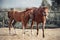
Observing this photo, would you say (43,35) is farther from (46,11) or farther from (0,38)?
(0,38)

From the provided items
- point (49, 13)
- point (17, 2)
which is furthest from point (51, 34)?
point (17, 2)

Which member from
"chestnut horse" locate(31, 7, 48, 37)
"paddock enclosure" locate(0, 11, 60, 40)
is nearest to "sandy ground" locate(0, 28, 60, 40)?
"paddock enclosure" locate(0, 11, 60, 40)

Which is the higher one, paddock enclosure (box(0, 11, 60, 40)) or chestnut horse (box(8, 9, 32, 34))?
chestnut horse (box(8, 9, 32, 34))

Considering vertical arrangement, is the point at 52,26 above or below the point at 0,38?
above

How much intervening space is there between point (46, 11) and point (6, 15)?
1.52 feet

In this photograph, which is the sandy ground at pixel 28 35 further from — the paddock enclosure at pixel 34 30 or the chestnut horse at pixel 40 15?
the chestnut horse at pixel 40 15

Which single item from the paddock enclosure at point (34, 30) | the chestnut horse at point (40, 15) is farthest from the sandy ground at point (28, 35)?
the chestnut horse at point (40, 15)

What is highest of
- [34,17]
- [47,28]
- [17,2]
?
[17,2]

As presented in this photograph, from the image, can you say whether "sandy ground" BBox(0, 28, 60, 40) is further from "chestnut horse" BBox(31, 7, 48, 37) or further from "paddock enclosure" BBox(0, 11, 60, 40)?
"chestnut horse" BBox(31, 7, 48, 37)

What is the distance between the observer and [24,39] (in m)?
2.02

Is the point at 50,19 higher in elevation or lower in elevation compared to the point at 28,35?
higher

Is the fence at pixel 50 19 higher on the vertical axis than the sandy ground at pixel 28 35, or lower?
higher

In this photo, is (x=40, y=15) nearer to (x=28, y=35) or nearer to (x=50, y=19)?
(x=50, y=19)

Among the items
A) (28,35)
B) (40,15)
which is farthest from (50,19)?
(28,35)
